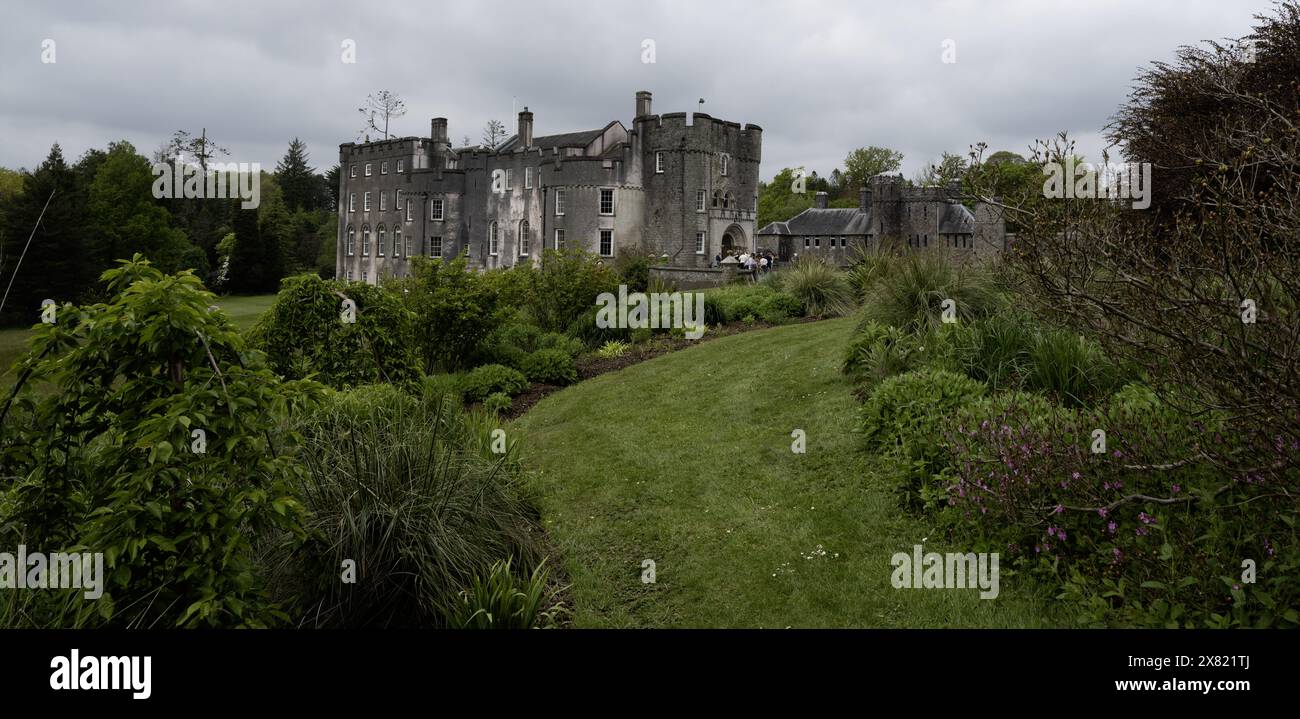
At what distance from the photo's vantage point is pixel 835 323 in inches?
696

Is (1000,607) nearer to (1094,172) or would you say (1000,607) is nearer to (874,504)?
(874,504)

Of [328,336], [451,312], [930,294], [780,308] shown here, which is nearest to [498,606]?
[328,336]

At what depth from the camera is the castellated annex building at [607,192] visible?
Result: 5056cm

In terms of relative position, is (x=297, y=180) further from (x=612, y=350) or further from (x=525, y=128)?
(x=612, y=350)

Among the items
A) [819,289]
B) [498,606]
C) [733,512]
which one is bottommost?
[498,606]

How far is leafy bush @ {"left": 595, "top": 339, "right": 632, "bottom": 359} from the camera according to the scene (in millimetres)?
18281

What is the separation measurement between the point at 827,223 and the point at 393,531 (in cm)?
6255

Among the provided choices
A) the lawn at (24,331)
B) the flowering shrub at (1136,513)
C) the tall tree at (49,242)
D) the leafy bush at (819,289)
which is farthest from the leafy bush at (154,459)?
the tall tree at (49,242)

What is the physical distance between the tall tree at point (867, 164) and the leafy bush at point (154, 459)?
86.7m

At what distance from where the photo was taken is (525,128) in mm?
57406

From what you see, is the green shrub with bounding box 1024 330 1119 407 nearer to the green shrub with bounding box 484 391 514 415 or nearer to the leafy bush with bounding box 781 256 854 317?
the green shrub with bounding box 484 391 514 415

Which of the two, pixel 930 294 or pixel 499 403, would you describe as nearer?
pixel 930 294

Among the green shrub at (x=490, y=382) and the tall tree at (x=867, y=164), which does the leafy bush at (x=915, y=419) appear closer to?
the green shrub at (x=490, y=382)
